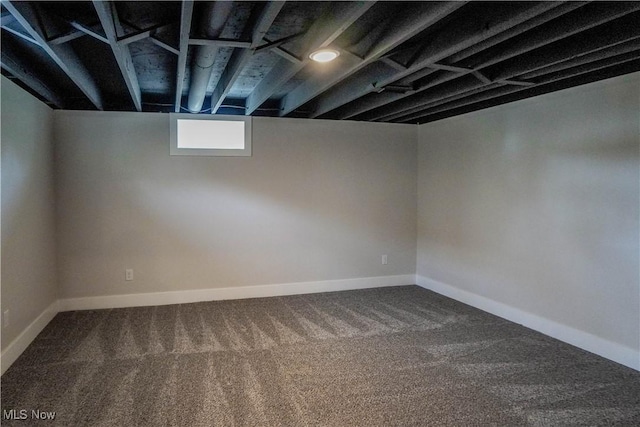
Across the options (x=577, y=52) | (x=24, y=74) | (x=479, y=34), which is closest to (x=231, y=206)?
(x=24, y=74)

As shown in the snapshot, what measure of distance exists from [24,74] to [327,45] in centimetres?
252

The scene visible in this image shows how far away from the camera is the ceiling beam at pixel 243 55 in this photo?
210 centimetres

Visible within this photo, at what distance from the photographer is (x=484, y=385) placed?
9.04 ft

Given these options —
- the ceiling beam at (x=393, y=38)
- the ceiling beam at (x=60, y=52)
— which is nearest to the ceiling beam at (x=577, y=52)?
the ceiling beam at (x=393, y=38)

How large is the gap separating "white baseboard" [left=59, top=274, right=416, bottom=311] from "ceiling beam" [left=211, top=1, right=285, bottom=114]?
2.11 m

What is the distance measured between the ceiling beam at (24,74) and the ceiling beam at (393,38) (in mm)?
2311

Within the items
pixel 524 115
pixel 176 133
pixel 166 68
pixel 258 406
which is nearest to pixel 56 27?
pixel 166 68

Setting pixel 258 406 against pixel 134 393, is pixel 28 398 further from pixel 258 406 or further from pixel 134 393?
pixel 258 406

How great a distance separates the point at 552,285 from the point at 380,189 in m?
2.36

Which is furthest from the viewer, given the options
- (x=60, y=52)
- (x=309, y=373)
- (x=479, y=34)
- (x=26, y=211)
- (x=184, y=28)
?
(x=26, y=211)

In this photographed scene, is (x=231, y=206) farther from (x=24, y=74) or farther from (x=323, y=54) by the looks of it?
(x=323, y=54)

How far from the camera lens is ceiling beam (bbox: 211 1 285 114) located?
210 centimetres

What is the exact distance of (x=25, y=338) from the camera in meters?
3.30

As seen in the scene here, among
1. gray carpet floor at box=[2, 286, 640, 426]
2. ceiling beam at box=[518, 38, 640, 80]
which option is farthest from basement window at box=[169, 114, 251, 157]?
ceiling beam at box=[518, 38, 640, 80]
